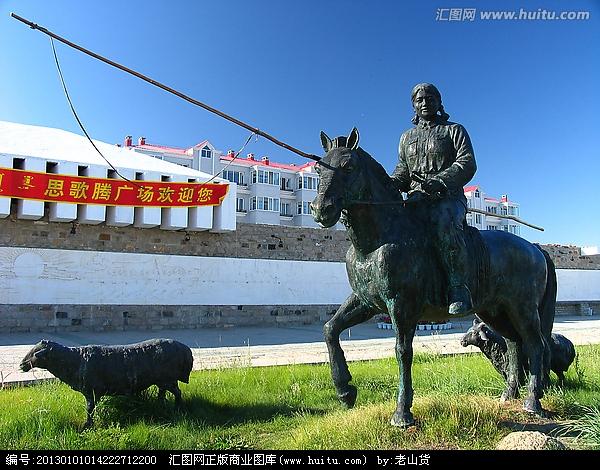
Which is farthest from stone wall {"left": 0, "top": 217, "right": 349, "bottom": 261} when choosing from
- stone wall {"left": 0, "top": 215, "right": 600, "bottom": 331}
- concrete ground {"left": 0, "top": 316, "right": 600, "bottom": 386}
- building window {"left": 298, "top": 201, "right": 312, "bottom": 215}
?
building window {"left": 298, "top": 201, "right": 312, "bottom": 215}

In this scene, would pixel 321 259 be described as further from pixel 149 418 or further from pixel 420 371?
pixel 149 418

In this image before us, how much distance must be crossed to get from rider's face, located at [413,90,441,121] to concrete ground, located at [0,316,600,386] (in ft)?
15.2

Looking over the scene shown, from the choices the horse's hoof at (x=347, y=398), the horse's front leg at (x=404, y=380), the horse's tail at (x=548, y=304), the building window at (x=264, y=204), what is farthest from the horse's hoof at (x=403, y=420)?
the building window at (x=264, y=204)

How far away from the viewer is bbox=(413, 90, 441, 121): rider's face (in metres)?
4.25

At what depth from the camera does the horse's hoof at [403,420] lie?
3545mm

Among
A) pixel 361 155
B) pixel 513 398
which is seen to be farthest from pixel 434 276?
pixel 513 398

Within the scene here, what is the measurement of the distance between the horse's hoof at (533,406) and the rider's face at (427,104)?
2.50 meters

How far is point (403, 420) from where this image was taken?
3562mm

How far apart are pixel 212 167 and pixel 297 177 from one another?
858 cm

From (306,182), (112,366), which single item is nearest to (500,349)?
(112,366)

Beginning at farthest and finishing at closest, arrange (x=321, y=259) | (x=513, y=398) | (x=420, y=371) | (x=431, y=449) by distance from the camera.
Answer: (x=321, y=259) < (x=420, y=371) < (x=513, y=398) < (x=431, y=449)

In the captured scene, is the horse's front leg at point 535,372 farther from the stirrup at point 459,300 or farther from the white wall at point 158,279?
the white wall at point 158,279

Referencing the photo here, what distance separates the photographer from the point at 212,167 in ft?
132

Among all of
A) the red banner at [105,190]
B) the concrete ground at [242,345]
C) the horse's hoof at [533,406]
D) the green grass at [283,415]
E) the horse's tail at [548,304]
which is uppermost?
the red banner at [105,190]
